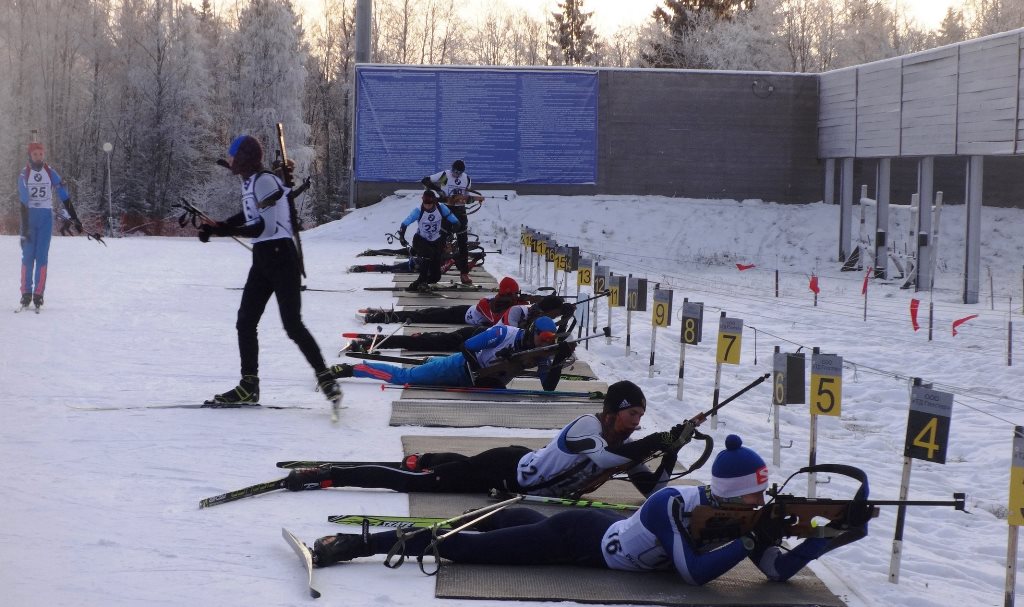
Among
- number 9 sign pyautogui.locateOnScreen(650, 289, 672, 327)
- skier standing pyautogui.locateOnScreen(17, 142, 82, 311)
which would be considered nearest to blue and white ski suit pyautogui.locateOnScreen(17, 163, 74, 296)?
skier standing pyautogui.locateOnScreen(17, 142, 82, 311)

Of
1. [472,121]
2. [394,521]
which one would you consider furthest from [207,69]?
[394,521]

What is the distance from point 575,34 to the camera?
59.0 m

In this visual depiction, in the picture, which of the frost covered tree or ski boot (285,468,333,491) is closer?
ski boot (285,468,333,491)

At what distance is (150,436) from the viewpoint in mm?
7426

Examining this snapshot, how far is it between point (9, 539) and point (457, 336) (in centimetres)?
618

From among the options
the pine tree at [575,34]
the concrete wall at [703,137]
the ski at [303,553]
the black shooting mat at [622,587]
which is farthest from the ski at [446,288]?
the pine tree at [575,34]

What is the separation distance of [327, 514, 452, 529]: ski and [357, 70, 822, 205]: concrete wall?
2467 cm

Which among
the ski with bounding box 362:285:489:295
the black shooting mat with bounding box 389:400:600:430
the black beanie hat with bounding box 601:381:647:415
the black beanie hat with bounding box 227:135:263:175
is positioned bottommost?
the black shooting mat with bounding box 389:400:600:430

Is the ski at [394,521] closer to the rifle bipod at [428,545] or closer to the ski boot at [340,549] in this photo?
the rifle bipod at [428,545]

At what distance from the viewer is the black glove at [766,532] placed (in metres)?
4.96

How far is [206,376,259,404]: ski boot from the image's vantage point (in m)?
8.38

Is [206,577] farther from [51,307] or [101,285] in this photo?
[101,285]

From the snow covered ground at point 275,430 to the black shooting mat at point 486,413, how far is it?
0.77ft

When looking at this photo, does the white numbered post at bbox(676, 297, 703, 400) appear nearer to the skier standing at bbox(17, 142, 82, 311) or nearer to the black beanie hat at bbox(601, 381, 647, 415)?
the black beanie hat at bbox(601, 381, 647, 415)
